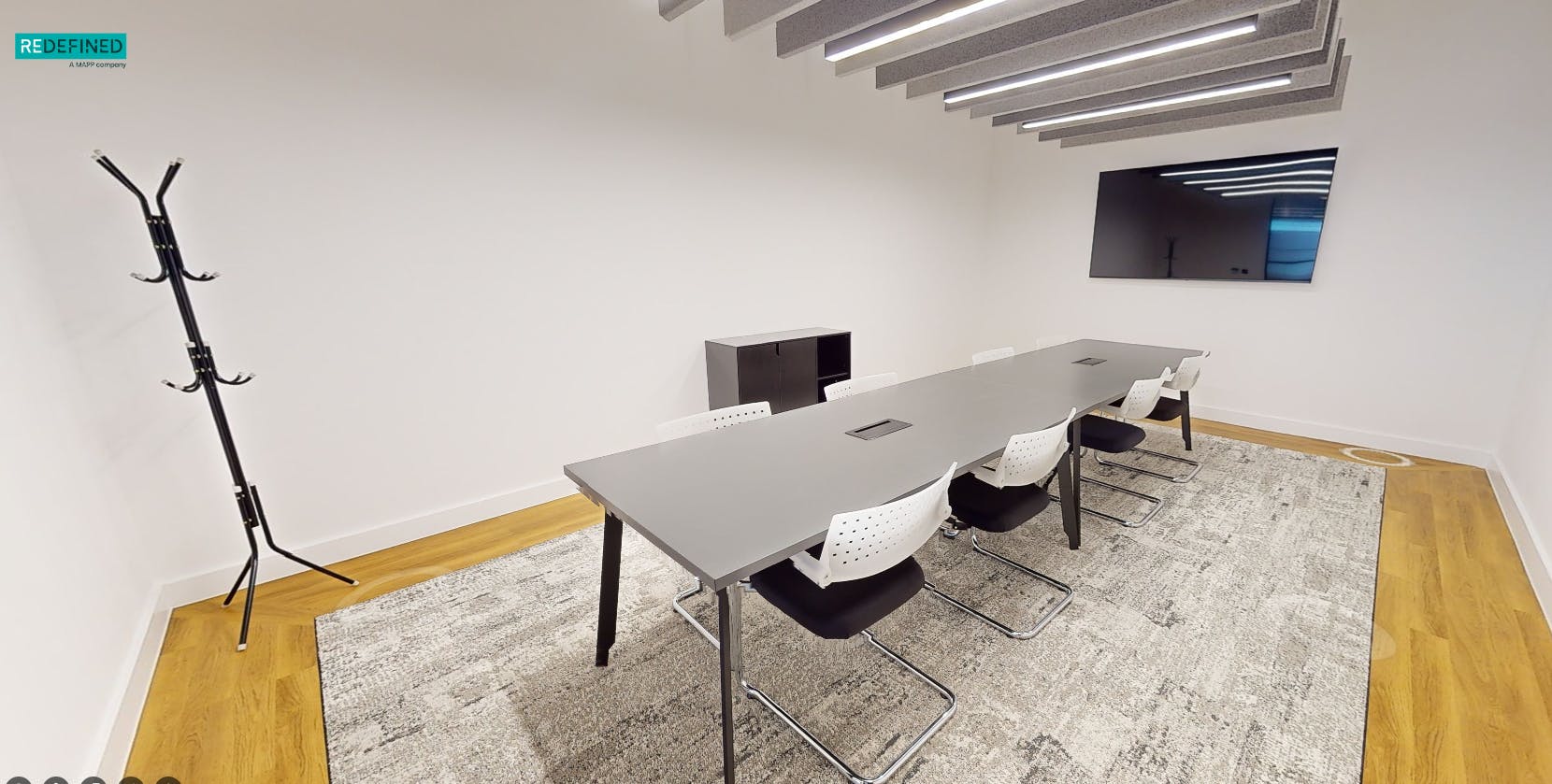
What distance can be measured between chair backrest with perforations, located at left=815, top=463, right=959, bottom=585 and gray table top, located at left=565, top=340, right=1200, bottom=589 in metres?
0.07

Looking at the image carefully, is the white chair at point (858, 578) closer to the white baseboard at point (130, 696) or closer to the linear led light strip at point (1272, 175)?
the white baseboard at point (130, 696)

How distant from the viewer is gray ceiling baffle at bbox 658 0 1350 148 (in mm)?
2588

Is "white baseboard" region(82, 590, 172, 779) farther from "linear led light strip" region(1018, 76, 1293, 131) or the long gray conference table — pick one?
"linear led light strip" region(1018, 76, 1293, 131)

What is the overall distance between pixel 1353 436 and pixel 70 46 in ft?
24.1

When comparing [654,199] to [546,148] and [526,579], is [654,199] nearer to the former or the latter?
[546,148]

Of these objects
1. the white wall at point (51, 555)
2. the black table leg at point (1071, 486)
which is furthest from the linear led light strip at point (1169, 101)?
the white wall at point (51, 555)

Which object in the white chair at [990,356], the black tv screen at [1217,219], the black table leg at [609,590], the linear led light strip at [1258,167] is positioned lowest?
the black table leg at [609,590]

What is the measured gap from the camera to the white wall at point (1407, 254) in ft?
11.2

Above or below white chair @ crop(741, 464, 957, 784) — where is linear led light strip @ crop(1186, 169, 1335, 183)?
above

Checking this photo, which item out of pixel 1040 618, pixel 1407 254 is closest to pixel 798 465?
pixel 1040 618

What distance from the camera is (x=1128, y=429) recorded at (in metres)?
3.14

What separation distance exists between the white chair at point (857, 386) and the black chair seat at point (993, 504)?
0.76 m

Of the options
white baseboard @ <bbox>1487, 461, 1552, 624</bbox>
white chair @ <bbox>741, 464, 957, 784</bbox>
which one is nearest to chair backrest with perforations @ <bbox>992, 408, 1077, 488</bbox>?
white chair @ <bbox>741, 464, 957, 784</bbox>

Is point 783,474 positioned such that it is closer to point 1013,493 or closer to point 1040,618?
point 1013,493
